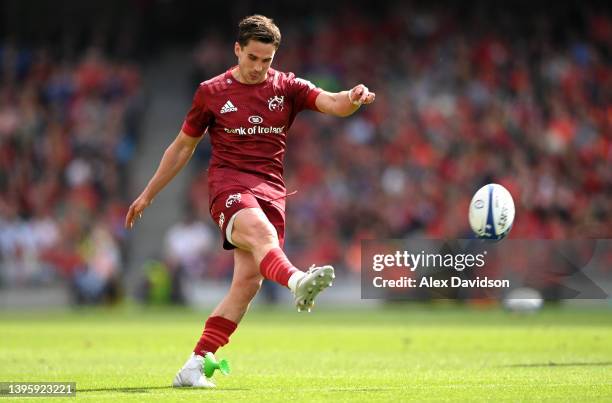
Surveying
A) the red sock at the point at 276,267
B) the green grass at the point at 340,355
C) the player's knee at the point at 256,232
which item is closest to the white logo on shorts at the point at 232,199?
the player's knee at the point at 256,232

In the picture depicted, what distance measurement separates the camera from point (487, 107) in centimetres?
2748

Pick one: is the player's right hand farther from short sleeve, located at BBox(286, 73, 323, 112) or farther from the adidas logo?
short sleeve, located at BBox(286, 73, 323, 112)

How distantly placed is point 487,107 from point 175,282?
27.4ft

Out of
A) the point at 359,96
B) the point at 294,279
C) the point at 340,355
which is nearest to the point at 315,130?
the point at 340,355

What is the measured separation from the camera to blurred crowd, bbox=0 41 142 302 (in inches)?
1044

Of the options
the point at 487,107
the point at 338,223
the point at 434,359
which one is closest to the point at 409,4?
the point at 487,107

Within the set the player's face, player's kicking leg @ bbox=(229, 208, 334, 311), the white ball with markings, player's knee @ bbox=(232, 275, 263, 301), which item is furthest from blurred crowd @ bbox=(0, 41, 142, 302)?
player's kicking leg @ bbox=(229, 208, 334, 311)

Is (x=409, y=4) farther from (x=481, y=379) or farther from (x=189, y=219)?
(x=481, y=379)

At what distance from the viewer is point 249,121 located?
8.98 metres

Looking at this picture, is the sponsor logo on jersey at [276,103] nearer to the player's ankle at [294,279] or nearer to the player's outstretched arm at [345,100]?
the player's outstretched arm at [345,100]

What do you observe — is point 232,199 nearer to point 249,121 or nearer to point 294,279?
point 249,121

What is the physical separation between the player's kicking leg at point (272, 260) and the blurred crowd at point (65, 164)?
17568mm

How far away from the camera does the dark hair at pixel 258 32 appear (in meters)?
8.66

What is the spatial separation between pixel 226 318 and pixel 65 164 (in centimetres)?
2056
